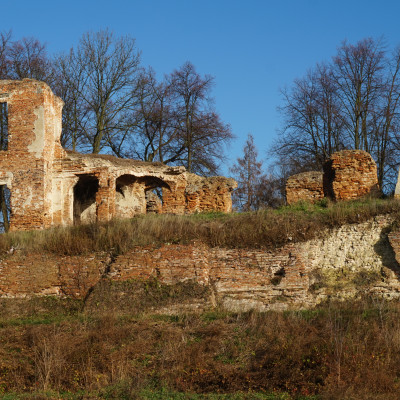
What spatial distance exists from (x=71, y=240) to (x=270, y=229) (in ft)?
16.0

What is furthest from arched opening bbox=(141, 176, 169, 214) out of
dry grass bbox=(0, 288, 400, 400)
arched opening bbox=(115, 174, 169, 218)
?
dry grass bbox=(0, 288, 400, 400)

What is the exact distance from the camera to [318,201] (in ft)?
61.4

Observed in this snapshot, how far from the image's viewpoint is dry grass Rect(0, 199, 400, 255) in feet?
49.0

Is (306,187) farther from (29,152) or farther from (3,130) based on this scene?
(3,130)

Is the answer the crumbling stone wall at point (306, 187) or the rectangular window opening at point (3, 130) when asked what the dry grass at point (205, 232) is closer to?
the crumbling stone wall at point (306, 187)

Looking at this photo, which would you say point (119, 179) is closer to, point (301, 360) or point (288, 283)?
point (288, 283)

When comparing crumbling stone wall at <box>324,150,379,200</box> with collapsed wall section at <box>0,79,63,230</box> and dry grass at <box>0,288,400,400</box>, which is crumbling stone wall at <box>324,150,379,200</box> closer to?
dry grass at <box>0,288,400,400</box>

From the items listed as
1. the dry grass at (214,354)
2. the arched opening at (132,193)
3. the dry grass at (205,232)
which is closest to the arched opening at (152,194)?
the arched opening at (132,193)

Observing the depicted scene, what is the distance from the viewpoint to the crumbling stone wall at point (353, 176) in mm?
18797

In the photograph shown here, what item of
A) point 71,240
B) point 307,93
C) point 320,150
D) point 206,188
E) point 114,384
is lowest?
point 114,384

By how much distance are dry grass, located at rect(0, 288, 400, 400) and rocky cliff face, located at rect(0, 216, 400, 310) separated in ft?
5.07

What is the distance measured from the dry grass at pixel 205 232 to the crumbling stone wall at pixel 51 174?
162 inches

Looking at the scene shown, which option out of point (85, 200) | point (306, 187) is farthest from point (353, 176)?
point (85, 200)

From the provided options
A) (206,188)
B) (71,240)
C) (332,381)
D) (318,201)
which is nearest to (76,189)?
(206,188)
